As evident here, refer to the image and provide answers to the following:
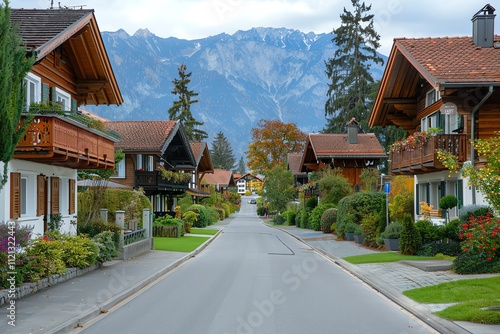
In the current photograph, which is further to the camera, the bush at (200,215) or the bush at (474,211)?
the bush at (200,215)

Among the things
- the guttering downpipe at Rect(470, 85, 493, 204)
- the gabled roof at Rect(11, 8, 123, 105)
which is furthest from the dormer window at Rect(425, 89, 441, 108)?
the gabled roof at Rect(11, 8, 123, 105)

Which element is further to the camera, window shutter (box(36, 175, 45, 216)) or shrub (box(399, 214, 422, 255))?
shrub (box(399, 214, 422, 255))

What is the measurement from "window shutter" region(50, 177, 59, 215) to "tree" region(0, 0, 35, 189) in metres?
10.1

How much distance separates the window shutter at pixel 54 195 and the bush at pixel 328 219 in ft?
75.9

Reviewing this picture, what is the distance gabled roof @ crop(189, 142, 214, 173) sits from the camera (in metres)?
61.0

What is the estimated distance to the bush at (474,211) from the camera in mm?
19453

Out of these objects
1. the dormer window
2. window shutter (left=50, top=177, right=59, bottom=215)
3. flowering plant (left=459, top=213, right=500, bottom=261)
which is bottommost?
flowering plant (left=459, top=213, right=500, bottom=261)

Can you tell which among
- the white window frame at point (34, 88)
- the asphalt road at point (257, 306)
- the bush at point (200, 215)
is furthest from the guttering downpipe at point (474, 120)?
the bush at point (200, 215)

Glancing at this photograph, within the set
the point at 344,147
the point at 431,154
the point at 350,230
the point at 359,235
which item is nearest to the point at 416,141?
the point at 431,154

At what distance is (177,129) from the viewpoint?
46.7 metres

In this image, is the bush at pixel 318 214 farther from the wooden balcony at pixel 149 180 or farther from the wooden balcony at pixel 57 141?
the wooden balcony at pixel 57 141

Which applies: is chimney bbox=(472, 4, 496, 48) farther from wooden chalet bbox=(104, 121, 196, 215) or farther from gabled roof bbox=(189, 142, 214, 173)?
gabled roof bbox=(189, 142, 214, 173)

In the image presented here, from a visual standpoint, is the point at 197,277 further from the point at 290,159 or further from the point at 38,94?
the point at 290,159

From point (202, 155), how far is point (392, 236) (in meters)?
41.4
